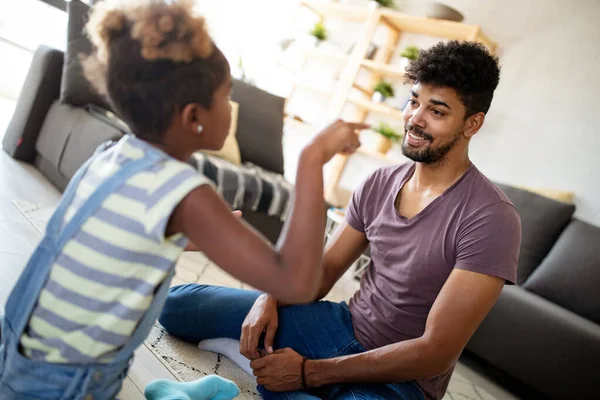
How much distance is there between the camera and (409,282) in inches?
51.7

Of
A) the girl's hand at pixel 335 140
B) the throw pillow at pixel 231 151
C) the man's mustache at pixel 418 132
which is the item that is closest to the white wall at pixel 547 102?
the throw pillow at pixel 231 151

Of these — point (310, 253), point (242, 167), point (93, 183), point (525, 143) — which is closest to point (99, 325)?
point (93, 183)

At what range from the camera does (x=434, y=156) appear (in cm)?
143

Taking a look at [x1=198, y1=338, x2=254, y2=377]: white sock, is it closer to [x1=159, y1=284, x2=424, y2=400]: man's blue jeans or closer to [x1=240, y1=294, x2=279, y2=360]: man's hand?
[x1=159, y1=284, x2=424, y2=400]: man's blue jeans

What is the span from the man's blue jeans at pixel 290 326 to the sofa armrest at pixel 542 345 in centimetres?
127

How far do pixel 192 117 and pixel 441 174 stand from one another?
87cm

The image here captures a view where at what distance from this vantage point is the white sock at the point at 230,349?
1468mm

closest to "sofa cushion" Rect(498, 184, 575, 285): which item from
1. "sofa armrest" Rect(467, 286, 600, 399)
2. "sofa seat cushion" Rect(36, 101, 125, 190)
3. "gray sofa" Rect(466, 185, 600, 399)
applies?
"gray sofa" Rect(466, 185, 600, 399)

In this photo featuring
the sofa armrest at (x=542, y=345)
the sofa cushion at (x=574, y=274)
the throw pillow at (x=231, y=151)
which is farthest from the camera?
the throw pillow at (x=231, y=151)

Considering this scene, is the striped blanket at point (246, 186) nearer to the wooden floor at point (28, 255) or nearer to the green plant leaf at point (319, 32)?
the wooden floor at point (28, 255)

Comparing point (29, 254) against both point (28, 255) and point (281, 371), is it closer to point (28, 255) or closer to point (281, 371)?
point (28, 255)

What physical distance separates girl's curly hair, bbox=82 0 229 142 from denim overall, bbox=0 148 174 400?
72 mm

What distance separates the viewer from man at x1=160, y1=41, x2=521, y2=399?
119 centimetres

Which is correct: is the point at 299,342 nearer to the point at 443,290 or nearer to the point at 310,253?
the point at 443,290
